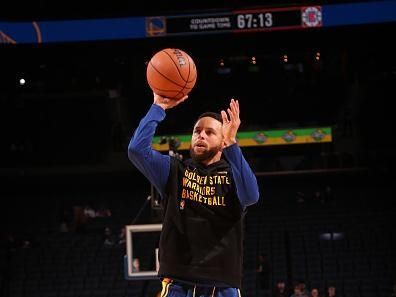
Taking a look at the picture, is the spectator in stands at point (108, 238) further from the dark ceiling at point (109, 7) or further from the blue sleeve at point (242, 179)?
the blue sleeve at point (242, 179)

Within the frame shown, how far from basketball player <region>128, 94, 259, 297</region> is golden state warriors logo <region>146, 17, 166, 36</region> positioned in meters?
10.4

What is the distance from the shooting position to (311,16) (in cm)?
1334

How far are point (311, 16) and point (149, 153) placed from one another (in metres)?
10.5

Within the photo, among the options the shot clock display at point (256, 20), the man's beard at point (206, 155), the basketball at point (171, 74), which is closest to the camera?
the man's beard at point (206, 155)

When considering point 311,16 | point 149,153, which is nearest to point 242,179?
point 149,153

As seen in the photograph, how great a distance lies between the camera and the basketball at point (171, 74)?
3678 millimetres

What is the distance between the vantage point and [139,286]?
14.9 metres

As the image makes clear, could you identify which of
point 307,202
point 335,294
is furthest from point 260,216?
point 335,294

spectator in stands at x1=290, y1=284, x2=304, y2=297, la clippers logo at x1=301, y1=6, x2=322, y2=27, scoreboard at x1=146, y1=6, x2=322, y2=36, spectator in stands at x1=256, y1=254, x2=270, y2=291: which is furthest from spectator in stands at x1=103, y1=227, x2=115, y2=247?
la clippers logo at x1=301, y1=6, x2=322, y2=27

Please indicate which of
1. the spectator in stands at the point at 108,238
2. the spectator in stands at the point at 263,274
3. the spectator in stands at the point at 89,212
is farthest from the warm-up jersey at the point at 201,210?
the spectator in stands at the point at 89,212

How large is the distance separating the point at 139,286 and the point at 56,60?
5.16m

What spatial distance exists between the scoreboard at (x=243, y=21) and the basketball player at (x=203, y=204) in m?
10.1

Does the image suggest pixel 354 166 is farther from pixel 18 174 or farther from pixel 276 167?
pixel 18 174

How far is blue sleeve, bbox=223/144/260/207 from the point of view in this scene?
336cm
